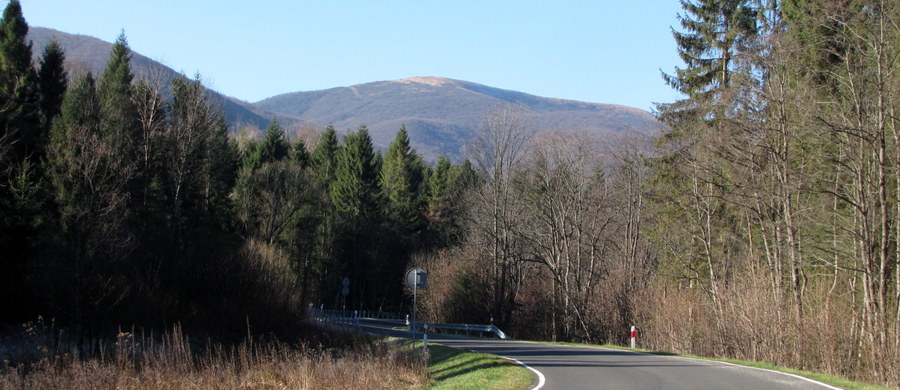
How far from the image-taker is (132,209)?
3384 cm

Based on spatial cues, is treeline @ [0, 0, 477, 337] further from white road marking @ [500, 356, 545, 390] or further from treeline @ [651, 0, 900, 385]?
treeline @ [651, 0, 900, 385]

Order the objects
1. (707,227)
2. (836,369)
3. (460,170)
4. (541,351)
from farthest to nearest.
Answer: (460,170) < (707,227) < (541,351) < (836,369)

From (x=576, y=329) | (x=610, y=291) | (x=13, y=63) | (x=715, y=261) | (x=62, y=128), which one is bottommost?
(x=576, y=329)

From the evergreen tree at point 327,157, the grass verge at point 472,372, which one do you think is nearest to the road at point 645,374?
the grass verge at point 472,372

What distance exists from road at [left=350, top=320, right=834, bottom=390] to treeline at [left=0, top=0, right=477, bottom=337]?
1150cm

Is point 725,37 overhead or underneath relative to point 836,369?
overhead

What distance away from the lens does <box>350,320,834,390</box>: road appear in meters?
13.1

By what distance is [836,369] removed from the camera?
61.3ft

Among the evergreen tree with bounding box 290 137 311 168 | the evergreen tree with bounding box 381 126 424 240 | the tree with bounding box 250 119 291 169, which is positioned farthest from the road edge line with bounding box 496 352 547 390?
the evergreen tree with bounding box 290 137 311 168

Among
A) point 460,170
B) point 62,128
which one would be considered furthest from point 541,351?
point 460,170

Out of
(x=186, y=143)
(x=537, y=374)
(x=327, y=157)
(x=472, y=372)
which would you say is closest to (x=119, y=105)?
(x=186, y=143)

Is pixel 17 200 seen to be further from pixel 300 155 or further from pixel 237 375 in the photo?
pixel 300 155

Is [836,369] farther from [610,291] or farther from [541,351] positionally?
[610,291]

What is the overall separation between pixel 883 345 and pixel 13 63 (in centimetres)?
3889
